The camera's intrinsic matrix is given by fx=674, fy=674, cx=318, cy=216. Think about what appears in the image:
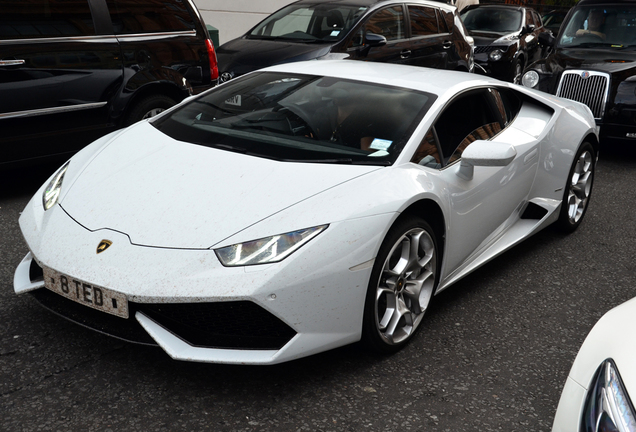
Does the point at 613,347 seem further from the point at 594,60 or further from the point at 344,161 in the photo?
the point at 594,60

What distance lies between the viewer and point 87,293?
103 inches

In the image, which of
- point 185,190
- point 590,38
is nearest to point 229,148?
point 185,190

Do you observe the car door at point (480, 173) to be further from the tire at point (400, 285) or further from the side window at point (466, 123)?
the tire at point (400, 285)

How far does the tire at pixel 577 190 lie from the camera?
4812mm

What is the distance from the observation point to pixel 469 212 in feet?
11.6

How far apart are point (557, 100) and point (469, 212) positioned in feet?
6.34

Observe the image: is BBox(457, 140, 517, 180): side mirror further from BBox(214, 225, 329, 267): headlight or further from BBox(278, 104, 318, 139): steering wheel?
BBox(214, 225, 329, 267): headlight

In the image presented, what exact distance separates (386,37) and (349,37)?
72cm

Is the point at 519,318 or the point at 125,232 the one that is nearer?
the point at 125,232

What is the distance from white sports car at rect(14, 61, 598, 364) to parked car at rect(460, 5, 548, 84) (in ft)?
26.4

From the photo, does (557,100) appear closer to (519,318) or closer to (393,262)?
(519,318)

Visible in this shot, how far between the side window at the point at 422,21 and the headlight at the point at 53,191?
6114mm

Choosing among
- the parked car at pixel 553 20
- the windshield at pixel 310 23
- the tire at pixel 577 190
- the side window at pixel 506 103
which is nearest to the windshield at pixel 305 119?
the side window at pixel 506 103

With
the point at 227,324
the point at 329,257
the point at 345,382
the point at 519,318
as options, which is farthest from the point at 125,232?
the point at 519,318
